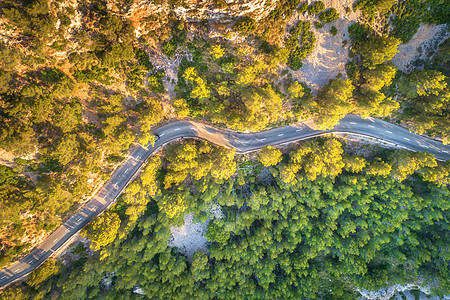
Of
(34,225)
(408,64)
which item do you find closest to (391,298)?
(408,64)

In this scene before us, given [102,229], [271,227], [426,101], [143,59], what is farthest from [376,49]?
[102,229]

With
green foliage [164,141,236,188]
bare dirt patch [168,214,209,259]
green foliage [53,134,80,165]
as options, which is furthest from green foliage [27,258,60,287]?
green foliage [164,141,236,188]

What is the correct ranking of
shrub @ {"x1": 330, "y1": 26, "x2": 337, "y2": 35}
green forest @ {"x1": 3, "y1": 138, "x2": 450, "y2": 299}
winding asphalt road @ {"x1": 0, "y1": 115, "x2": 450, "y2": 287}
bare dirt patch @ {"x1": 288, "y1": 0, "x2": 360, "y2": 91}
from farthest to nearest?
winding asphalt road @ {"x1": 0, "y1": 115, "x2": 450, "y2": 287} < green forest @ {"x1": 3, "y1": 138, "x2": 450, "y2": 299} < shrub @ {"x1": 330, "y1": 26, "x2": 337, "y2": 35} < bare dirt patch @ {"x1": 288, "y1": 0, "x2": 360, "y2": 91}

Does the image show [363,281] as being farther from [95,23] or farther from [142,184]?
[95,23]

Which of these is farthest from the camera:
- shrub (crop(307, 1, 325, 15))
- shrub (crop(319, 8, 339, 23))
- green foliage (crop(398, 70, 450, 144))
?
green foliage (crop(398, 70, 450, 144))

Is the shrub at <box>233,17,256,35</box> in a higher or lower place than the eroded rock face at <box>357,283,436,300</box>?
higher

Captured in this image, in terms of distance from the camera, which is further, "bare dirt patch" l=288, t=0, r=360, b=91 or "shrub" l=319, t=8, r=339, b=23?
"bare dirt patch" l=288, t=0, r=360, b=91

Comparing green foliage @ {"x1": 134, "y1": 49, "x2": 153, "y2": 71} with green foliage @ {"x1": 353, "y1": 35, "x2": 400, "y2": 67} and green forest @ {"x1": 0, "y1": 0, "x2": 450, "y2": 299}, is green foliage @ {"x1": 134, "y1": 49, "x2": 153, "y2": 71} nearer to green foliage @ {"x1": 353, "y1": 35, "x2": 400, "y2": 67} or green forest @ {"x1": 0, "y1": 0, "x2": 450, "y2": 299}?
green forest @ {"x1": 0, "y1": 0, "x2": 450, "y2": 299}

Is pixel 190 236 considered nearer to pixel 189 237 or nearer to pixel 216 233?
pixel 189 237
